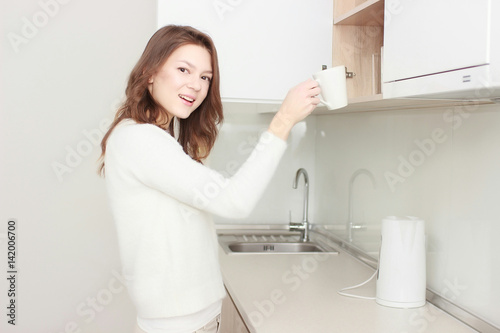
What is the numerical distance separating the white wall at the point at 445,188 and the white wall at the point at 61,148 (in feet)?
4.48

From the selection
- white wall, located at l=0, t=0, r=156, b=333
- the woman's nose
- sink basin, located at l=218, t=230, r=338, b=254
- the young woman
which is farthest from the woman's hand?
white wall, located at l=0, t=0, r=156, b=333

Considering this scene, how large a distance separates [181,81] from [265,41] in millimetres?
629

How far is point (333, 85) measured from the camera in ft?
4.03

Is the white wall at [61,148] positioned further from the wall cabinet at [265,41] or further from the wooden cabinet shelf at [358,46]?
the wooden cabinet shelf at [358,46]

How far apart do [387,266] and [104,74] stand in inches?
74.5

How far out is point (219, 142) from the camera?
2.70 meters

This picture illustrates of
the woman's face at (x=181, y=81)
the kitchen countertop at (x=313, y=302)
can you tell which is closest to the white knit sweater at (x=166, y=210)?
the woman's face at (x=181, y=81)

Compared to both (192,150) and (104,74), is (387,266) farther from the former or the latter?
(104,74)

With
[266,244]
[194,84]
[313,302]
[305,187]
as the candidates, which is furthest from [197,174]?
[305,187]

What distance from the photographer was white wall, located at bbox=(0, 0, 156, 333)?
2799mm

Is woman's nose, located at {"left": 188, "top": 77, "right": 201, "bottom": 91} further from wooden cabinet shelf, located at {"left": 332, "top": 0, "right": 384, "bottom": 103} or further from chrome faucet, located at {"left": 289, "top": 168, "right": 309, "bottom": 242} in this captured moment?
chrome faucet, located at {"left": 289, "top": 168, "right": 309, "bottom": 242}

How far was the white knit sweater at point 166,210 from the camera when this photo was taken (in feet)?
3.85

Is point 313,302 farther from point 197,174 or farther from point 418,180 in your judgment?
point 197,174

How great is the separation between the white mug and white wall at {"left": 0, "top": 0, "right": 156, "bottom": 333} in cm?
187
